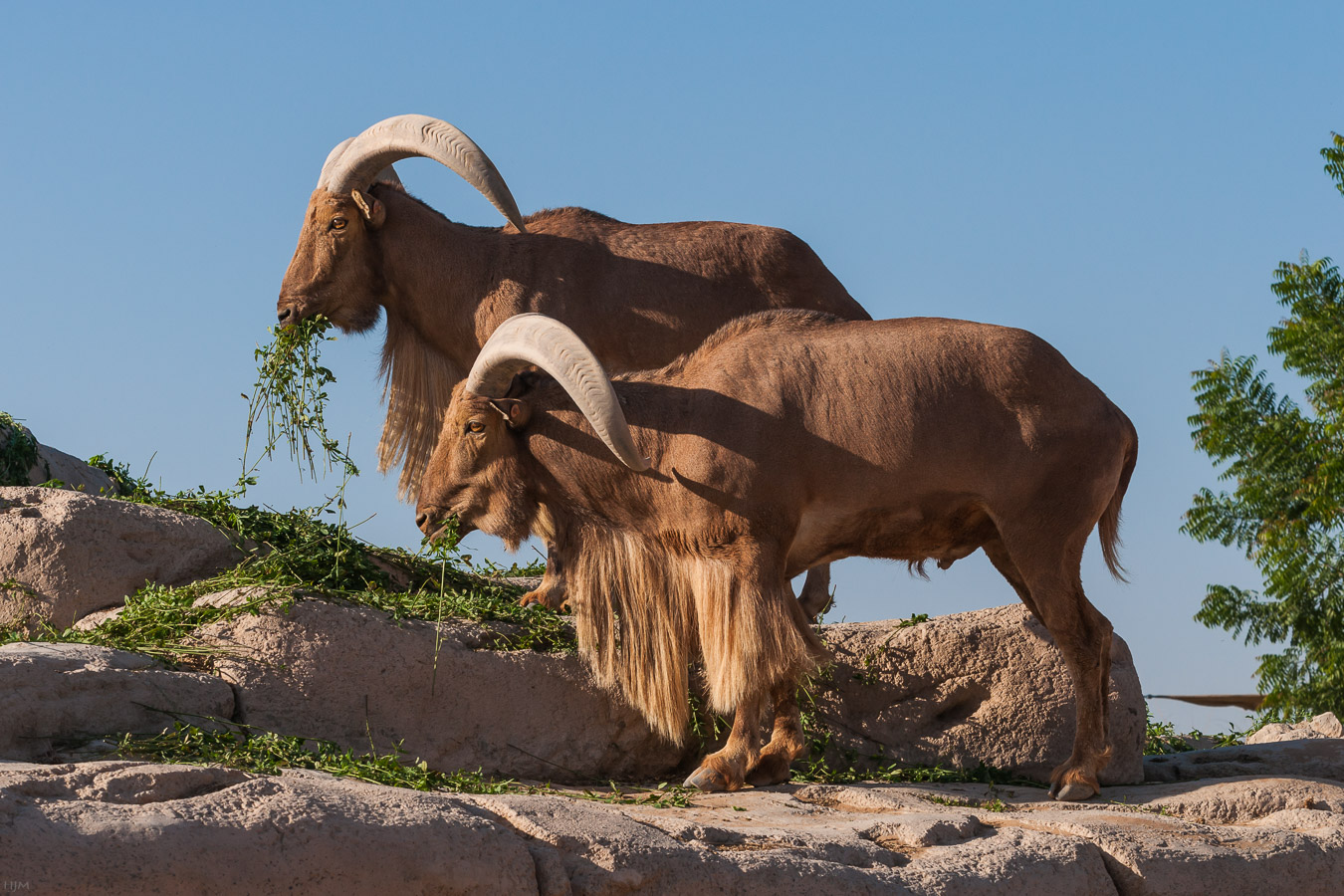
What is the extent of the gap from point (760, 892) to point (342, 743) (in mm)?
2581

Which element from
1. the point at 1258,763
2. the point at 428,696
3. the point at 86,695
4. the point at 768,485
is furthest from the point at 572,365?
the point at 1258,763

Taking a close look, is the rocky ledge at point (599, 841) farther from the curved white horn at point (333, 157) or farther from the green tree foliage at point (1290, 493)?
the green tree foliage at point (1290, 493)

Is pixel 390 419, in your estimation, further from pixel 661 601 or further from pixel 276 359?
pixel 661 601

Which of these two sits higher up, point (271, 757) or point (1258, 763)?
point (1258, 763)

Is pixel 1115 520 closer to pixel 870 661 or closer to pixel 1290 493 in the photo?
pixel 870 661

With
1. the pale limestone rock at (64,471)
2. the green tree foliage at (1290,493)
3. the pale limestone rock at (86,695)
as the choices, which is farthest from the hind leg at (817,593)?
the green tree foliage at (1290,493)

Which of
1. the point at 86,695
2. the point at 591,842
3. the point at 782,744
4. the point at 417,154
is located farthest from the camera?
the point at 417,154

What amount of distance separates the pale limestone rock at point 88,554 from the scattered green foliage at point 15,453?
215 cm

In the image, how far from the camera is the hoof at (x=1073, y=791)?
6.95 meters

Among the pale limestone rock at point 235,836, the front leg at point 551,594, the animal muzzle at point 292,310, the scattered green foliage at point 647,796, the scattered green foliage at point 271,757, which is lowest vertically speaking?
the pale limestone rock at point 235,836

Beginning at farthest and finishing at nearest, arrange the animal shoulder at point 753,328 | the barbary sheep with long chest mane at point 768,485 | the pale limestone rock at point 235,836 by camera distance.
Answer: the animal shoulder at point 753,328
the barbary sheep with long chest mane at point 768,485
the pale limestone rock at point 235,836

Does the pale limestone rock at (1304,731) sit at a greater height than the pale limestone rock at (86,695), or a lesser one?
greater

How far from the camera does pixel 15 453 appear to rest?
9.84m

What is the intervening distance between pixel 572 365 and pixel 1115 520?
3244 millimetres
